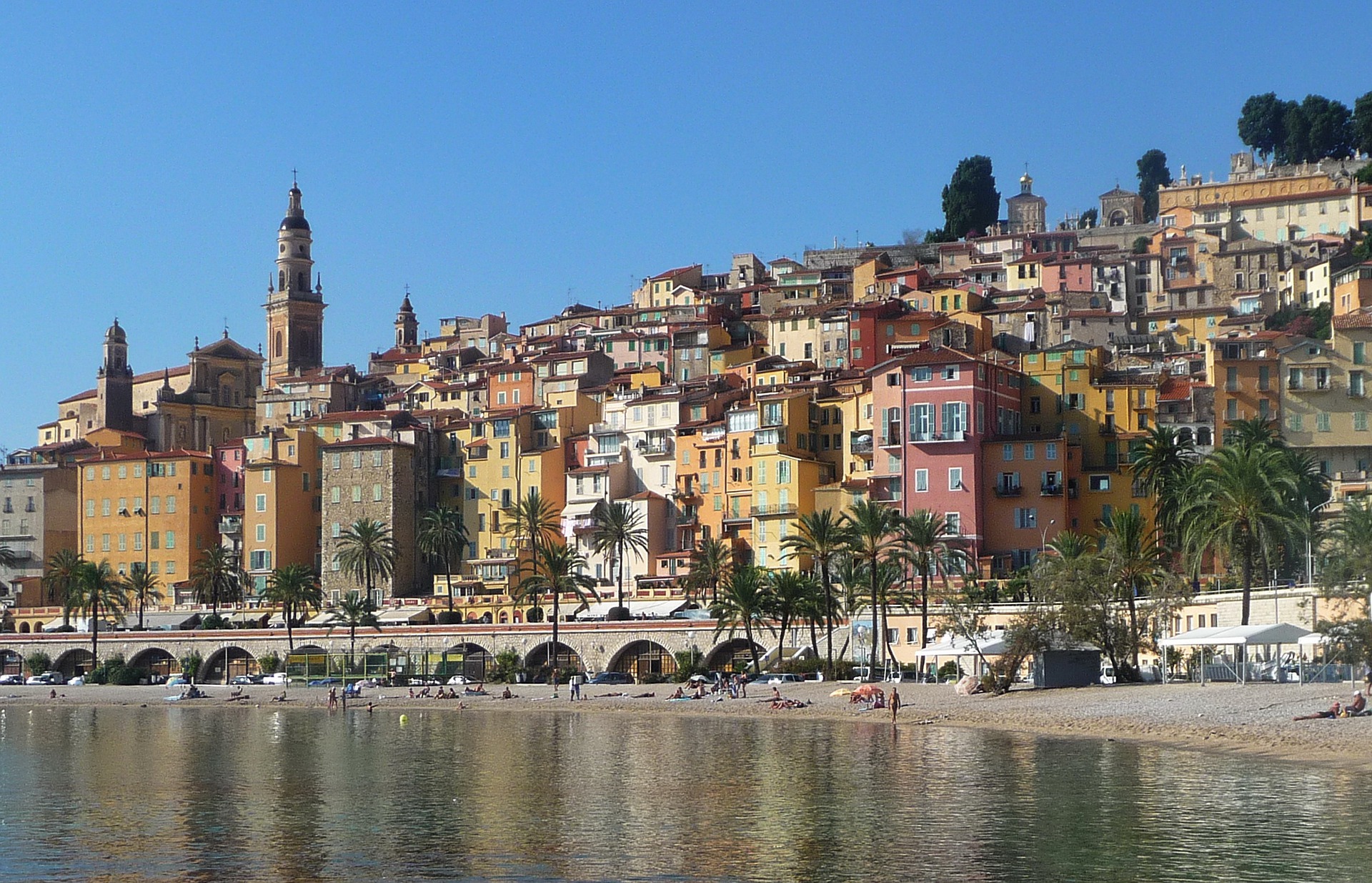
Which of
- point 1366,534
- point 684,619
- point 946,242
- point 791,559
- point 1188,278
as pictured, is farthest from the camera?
point 946,242

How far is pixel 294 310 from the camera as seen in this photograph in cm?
16688

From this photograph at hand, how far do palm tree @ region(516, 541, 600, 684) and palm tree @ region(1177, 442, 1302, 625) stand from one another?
122ft

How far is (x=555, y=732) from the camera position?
72625 mm

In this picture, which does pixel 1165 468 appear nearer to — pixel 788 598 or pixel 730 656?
pixel 788 598

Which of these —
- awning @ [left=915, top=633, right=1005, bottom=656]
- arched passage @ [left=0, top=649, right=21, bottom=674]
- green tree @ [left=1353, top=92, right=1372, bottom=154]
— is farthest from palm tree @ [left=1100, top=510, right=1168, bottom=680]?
green tree @ [left=1353, top=92, right=1372, bottom=154]

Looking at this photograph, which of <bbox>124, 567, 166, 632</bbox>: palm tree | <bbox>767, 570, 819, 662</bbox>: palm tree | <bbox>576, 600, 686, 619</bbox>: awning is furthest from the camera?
<bbox>124, 567, 166, 632</bbox>: palm tree

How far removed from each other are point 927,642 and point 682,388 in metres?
41.7

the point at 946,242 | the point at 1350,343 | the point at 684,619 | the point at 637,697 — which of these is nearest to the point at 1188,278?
the point at 946,242

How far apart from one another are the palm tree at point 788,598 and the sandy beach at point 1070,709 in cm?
491

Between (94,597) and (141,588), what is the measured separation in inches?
313

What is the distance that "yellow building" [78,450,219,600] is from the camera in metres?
131

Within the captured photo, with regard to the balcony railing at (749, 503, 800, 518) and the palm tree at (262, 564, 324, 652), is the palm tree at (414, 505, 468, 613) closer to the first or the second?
the palm tree at (262, 564, 324, 652)

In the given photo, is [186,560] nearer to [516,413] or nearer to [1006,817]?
[516,413]

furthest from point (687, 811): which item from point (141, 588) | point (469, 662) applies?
point (141, 588)
